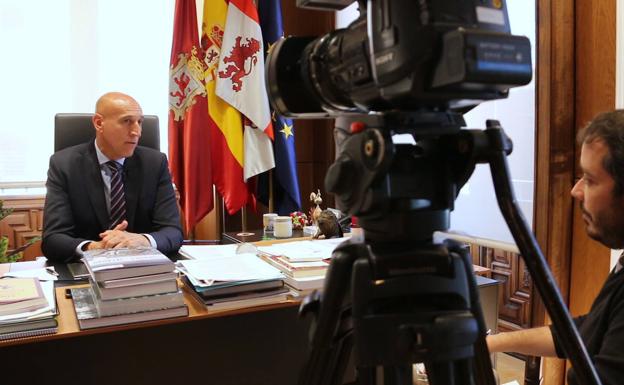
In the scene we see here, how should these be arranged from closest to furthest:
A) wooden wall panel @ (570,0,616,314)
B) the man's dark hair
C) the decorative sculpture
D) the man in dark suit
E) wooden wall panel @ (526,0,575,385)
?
the man's dark hair, wooden wall panel @ (570,0,616,314), wooden wall panel @ (526,0,575,385), the decorative sculpture, the man in dark suit

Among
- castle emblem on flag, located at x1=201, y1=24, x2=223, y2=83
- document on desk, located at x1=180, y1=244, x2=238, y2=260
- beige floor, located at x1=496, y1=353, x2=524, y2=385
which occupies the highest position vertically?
castle emblem on flag, located at x1=201, y1=24, x2=223, y2=83

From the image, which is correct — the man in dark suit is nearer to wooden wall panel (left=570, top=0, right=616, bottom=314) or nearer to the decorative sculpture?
the decorative sculpture

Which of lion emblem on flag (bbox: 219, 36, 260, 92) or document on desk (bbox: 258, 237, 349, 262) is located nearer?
document on desk (bbox: 258, 237, 349, 262)

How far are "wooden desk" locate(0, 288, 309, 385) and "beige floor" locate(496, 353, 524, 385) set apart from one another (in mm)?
1701

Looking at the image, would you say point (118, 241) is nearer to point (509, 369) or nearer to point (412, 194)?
point (412, 194)

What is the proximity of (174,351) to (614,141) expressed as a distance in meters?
1.15

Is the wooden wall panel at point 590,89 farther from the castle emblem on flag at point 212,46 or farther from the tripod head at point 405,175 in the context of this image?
the castle emblem on flag at point 212,46

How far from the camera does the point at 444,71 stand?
1.90 ft

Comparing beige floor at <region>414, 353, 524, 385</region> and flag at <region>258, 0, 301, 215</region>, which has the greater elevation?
flag at <region>258, 0, 301, 215</region>

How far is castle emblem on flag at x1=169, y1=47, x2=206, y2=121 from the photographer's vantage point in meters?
3.21

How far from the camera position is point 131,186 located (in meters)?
2.47

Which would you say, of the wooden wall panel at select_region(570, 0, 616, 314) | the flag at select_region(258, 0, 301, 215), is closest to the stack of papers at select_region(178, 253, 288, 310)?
the wooden wall panel at select_region(570, 0, 616, 314)

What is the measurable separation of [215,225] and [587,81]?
8.12ft

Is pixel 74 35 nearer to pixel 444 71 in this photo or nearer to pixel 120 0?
pixel 120 0
